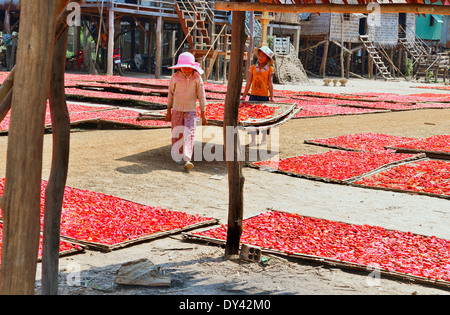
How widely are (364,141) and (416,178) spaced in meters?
3.41

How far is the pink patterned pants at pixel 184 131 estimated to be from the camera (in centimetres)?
900

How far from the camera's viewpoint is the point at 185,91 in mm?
8891

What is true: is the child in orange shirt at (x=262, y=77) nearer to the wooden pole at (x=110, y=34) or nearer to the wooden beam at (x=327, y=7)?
the wooden beam at (x=327, y=7)

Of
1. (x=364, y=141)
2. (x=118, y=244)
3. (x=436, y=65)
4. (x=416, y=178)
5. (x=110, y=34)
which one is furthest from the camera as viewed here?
(x=436, y=65)

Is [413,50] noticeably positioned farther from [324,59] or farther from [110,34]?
[110,34]

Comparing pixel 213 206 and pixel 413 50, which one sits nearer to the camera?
pixel 213 206

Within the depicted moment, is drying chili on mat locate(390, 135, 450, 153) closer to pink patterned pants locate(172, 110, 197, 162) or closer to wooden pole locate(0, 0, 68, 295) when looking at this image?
pink patterned pants locate(172, 110, 197, 162)

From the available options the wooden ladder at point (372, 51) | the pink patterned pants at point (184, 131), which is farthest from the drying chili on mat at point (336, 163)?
the wooden ladder at point (372, 51)

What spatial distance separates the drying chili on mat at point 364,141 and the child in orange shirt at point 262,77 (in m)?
1.44

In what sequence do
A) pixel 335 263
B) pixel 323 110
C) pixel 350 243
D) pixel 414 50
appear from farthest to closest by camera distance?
pixel 414 50, pixel 323 110, pixel 350 243, pixel 335 263

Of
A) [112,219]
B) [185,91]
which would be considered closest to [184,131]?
[185,91]

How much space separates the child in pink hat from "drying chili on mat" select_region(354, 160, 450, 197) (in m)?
2.42

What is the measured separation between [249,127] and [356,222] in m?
3.22

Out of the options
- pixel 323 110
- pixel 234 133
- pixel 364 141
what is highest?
pixel 234 133
